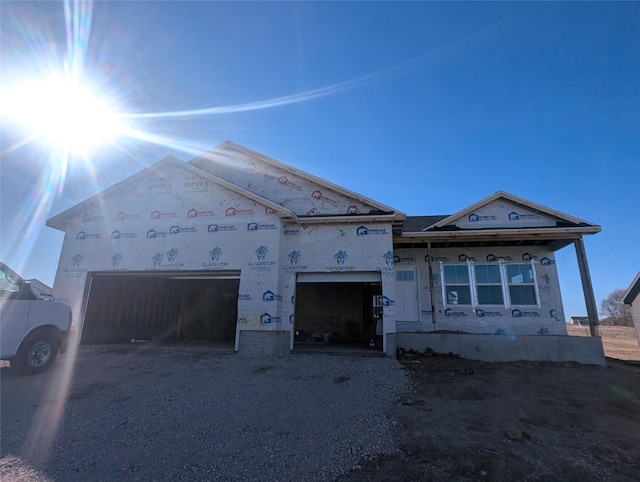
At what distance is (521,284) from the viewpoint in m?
12.3

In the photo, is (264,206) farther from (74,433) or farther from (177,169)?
(74,433)

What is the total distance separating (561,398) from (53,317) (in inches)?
403

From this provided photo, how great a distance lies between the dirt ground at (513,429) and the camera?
10.9ft

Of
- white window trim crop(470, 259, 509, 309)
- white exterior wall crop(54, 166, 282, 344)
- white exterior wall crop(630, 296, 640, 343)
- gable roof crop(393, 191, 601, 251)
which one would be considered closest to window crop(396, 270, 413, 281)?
gable roof crop(393, 191, 601, 251)

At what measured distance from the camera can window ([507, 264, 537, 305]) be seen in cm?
1216

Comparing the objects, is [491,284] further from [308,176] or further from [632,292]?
[632,292]

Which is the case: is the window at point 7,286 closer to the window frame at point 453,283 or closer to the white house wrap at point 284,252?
the white house wrap at point 284,252

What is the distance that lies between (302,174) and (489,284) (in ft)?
26.5

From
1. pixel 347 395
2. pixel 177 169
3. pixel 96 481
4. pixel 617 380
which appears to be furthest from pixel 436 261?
pixel 96 481

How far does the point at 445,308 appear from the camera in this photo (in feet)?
40.9

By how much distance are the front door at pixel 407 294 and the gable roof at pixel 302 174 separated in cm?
311

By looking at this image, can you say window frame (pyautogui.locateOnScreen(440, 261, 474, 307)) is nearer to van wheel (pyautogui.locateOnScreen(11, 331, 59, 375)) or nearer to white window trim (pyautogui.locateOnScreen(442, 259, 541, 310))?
white window trim (pyautogui.locateOnScreen(442, 259, 541, 310))

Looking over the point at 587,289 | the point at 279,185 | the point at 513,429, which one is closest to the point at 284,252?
the point at 279,185

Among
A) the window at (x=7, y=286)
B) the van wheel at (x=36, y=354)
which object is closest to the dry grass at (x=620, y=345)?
the van wheel at (x=36, y=354)
